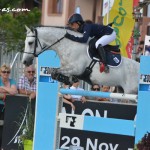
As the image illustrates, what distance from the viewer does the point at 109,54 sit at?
11.6 m

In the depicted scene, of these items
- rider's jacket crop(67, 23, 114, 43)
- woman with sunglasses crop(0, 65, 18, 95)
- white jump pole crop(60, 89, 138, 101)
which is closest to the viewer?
white jump pole crop(60, 89, 138, 101)

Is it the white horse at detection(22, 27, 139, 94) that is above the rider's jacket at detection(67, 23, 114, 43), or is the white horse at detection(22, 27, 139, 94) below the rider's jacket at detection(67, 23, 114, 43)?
below

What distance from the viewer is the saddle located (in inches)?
448

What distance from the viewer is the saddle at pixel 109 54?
1138 cm

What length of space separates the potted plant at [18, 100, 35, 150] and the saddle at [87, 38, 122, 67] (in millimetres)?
1417

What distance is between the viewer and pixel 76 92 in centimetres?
1006

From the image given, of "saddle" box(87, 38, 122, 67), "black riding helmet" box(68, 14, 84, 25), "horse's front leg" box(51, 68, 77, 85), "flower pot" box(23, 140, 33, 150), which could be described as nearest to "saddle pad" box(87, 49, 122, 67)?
"saddle" box(87, 38, 122, 67)

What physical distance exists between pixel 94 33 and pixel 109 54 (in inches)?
16.8

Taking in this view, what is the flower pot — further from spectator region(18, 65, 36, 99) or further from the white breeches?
the white breeches

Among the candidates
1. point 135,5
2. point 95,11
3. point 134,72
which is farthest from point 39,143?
point 95,11

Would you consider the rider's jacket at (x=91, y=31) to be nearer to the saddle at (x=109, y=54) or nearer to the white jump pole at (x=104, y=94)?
the saddle at (x=109, y=54)

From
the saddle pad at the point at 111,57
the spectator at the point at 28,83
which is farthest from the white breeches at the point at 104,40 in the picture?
the spectator at the point at 28,83

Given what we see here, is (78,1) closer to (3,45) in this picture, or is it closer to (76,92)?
(3,45)

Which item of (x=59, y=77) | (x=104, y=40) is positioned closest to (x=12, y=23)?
(x=104, y=40)
